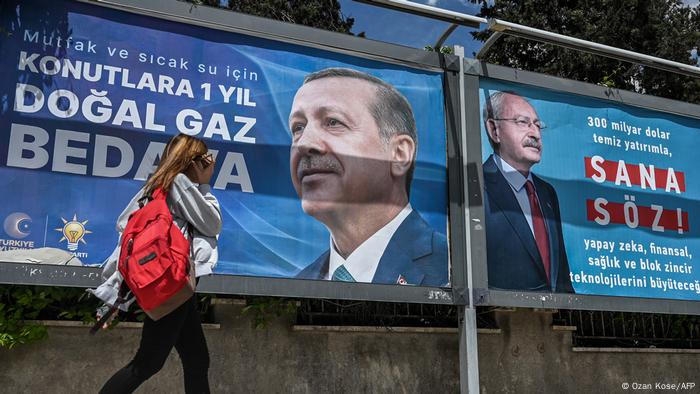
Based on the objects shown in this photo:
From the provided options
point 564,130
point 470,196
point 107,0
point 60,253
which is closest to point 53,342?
point 60,253

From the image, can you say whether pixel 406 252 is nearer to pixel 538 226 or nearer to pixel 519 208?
pixel 519 208

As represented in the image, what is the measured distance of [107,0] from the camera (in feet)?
18.4

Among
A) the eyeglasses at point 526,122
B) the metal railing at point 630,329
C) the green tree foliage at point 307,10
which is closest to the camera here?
the eyeglasses at point 526,122

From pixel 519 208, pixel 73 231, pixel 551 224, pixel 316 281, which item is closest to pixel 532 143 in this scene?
pixel 519 208

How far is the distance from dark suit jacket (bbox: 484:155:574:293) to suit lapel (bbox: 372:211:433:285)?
0.68m

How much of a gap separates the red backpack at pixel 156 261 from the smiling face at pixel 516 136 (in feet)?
13.1

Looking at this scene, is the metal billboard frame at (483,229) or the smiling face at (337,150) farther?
the metal billboard frame at (483,229)

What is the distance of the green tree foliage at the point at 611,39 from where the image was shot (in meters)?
14.4

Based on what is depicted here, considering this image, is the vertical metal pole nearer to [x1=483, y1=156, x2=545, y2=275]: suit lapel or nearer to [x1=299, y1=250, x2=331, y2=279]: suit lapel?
[x1=483, y1=156, x2=545, y2=275]: suit lapel

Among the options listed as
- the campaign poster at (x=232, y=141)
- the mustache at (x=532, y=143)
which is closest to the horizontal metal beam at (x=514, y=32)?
the campaign poster at (x=232, y=141)

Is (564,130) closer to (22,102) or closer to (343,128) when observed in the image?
(343,128)

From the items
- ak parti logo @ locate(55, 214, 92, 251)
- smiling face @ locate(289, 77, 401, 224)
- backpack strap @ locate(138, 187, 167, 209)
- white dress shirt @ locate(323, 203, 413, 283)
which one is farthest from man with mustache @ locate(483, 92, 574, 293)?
backpack strap @ locate(138, 187, 167, 209)

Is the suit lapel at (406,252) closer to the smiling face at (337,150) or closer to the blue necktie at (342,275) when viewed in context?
the blue necktie at (342,275)

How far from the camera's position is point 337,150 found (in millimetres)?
6230
